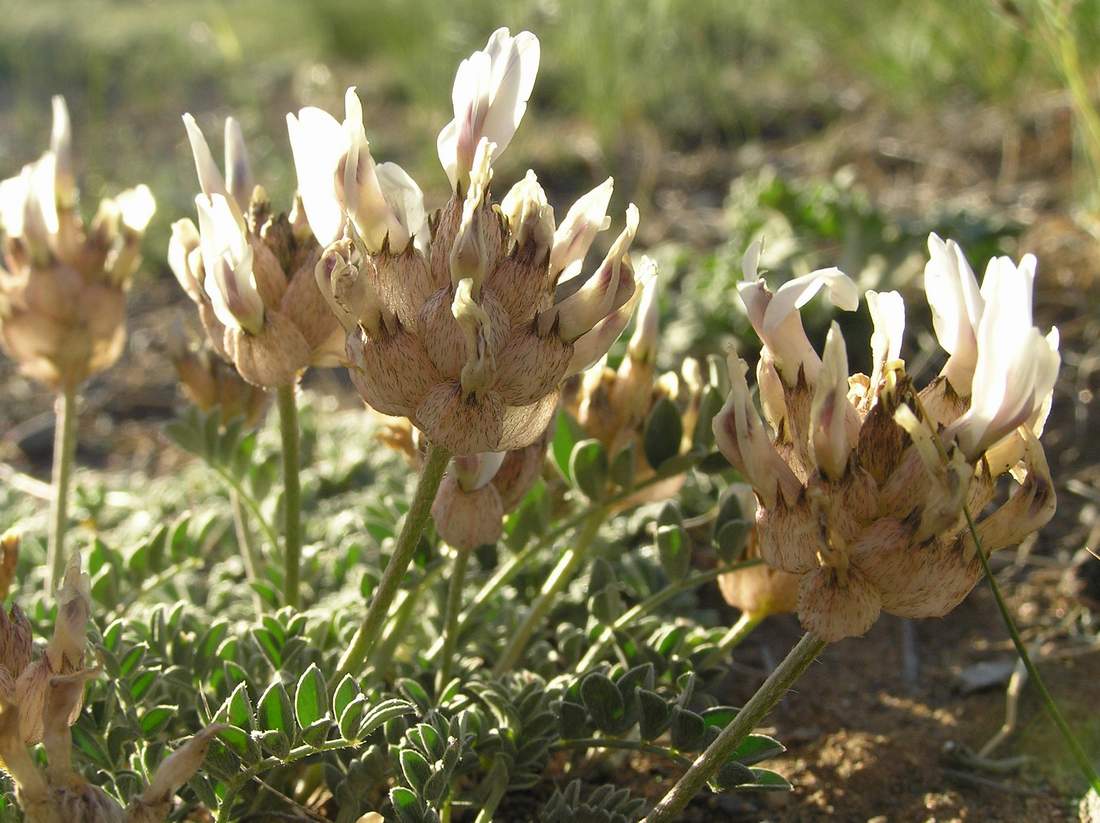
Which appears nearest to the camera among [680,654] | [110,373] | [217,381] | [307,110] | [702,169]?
[307,110]

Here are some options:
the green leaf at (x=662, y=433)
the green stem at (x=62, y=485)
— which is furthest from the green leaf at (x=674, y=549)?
the green stem at (x=62, y=485)

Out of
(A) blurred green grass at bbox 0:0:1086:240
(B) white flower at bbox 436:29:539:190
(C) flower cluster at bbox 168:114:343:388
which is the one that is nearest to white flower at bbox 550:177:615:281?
(B) white flower at bbox 436:29:539:190

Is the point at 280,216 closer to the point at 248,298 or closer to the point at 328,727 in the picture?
the point at 248,298

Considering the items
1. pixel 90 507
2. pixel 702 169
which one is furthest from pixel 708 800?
pixel 702 169

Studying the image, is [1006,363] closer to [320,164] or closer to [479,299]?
[479,299]

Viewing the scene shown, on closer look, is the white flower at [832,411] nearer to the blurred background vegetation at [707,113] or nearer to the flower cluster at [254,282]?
the flower cluster at [254,282]
